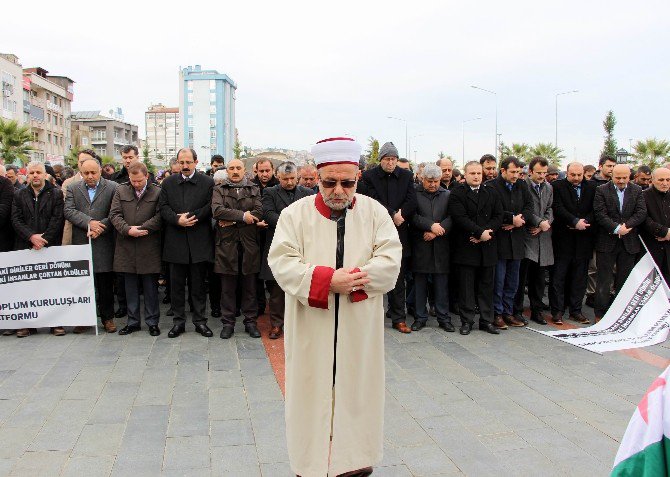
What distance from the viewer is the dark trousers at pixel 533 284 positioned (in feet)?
26.5

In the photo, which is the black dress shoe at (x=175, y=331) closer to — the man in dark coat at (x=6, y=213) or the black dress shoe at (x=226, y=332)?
the black dress shoe at (x=226, y=332)

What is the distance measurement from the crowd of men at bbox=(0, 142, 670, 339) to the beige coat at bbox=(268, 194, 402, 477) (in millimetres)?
3884

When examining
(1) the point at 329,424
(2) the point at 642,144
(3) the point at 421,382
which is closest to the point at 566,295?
(3) the point at 421,382

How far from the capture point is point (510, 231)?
25.1ft

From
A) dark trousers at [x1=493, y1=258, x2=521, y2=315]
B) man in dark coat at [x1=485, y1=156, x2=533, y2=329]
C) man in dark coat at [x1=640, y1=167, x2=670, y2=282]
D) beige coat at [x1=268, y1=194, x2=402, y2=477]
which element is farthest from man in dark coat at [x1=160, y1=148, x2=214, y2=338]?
man in dark coat at [x1=640, y1=167, x2=670, y2=282]

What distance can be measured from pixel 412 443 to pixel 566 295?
541cm

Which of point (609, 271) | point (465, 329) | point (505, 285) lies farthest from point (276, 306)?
point (609, 271)

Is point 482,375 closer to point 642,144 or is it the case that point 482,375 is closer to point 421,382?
point 421,382

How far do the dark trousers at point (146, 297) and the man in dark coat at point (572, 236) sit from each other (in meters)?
5.41

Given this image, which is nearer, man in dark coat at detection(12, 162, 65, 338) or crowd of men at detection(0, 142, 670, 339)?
crowd of men at detection(0, 142, 670, 339)

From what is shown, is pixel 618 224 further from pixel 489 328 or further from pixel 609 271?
pixel 489 328

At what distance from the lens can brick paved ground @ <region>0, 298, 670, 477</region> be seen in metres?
3.82

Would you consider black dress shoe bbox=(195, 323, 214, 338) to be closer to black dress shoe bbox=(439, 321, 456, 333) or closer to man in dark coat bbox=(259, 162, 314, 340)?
man in dark coat bbox=(259, 162, 314, 340)

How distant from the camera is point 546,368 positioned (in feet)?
19.4
